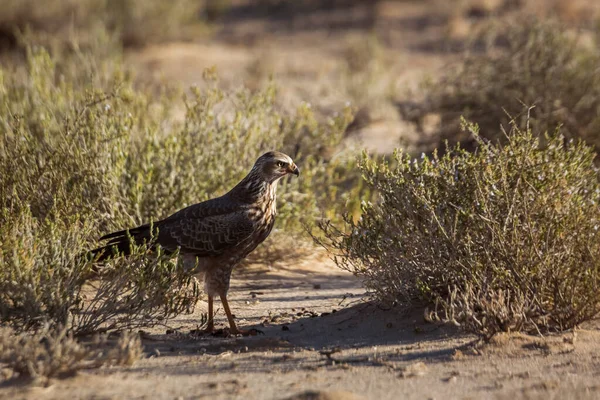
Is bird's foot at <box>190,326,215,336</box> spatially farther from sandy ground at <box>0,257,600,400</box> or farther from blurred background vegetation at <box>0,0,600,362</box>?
blurred background vegetation at <box>0,0,600,362</box>

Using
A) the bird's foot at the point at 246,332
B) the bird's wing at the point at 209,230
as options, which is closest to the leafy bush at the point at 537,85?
the bird's wing at the point at 209,230

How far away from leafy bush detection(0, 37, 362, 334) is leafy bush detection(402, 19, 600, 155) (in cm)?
210

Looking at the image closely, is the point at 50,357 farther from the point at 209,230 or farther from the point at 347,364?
the point at 209,230

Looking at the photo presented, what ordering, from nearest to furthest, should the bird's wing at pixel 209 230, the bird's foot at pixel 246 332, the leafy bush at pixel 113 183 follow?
the leafy bush at pixel 113 183 < the bird's foot at pixel 246 332 < the bird's wing at pixel 209 230

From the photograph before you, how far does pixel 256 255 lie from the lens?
8789 mm

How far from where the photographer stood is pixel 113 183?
7809 millimetres

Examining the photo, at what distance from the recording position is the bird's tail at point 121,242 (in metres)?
6.54

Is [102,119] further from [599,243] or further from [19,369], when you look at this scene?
[599,243]

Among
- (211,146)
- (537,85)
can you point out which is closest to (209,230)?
(211,146)

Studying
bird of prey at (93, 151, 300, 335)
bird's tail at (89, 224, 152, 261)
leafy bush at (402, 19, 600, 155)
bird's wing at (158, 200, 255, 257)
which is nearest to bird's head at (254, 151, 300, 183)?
bird of prey at (93, 151, 300, 335)

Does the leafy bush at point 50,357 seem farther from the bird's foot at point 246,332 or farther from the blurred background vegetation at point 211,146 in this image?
the bird's foot at point 246,332

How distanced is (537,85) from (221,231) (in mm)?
5889

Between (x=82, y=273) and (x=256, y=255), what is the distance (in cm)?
295

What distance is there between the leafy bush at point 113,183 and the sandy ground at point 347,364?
1.57ft
